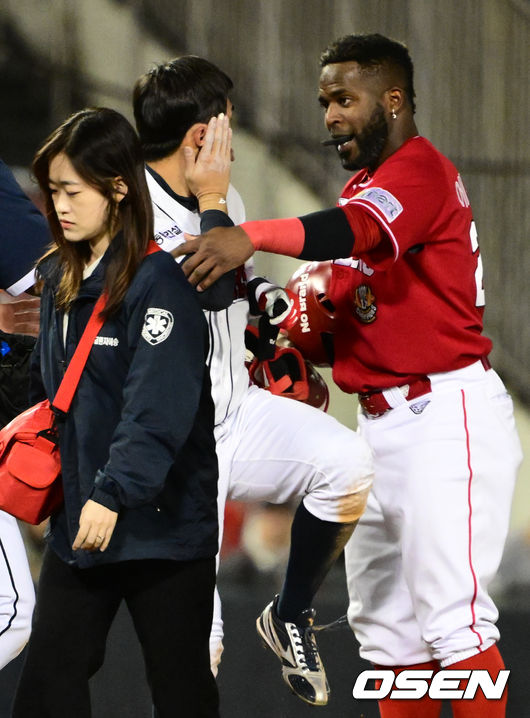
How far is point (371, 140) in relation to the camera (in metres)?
2.52

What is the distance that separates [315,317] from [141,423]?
0.93m

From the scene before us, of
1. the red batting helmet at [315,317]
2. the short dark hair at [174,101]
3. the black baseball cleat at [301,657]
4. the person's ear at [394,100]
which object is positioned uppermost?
the short dark hair at [174,101]

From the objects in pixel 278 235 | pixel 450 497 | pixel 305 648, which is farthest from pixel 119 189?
pixel 305 648

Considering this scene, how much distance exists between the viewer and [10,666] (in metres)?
3.56

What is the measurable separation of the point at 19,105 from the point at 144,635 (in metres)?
2.15

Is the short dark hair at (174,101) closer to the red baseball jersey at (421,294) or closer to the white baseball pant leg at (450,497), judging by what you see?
the red baseball jersey at (421,294)

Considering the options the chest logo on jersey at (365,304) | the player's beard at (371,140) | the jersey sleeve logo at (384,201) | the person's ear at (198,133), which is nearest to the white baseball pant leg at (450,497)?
the chest logo on jersey at (365,304)

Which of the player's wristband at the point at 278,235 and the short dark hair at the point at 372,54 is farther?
the short dark hair at the point at 372,54

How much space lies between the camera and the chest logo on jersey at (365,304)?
2.51 metres

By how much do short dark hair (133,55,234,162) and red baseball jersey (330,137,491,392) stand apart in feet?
1.24

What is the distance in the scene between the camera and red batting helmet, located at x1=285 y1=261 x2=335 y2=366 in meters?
2.63

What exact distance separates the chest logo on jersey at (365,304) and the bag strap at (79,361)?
0.83 metres

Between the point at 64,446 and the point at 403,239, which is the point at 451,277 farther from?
the point at 64,446

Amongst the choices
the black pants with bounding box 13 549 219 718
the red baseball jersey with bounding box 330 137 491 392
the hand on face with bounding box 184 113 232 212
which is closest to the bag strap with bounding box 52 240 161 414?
the black pants with bounding box 13 549 219 718
